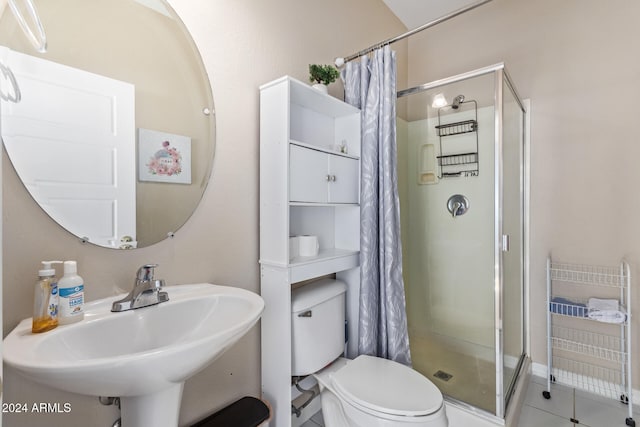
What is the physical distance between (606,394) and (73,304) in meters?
2.84

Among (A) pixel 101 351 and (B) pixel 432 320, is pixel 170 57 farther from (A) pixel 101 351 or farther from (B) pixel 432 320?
(B) pixel 432 320

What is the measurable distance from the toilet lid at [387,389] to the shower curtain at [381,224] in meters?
0.24

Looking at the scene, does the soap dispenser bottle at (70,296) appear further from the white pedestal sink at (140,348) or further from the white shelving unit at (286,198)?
the white shelving unit at (286,198)

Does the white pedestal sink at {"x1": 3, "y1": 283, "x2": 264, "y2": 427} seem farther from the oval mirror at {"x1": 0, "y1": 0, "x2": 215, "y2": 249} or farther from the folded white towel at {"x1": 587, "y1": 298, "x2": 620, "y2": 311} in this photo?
the folded white towel at {"x1": 587, "y1": 298, "x2": 620, "y2": 311}

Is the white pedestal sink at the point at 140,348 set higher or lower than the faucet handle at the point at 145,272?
lower

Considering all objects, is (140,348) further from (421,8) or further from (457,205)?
(421,8)

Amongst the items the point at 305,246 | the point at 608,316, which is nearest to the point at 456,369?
the point at 608,316

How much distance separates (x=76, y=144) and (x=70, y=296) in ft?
1.51

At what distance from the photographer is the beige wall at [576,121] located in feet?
6.21

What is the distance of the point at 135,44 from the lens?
1075 millimetres

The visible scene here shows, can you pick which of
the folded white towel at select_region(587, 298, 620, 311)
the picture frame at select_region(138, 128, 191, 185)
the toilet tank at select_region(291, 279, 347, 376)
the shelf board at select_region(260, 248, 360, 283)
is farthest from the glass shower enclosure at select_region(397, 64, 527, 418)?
Result: the picture frame at select_region(138, 128, 191, 185)

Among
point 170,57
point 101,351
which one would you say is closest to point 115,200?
point 101,351

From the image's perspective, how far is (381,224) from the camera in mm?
1705

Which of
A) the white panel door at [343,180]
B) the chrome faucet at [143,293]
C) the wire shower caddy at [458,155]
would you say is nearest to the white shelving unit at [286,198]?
the white panel door at [343,180]
